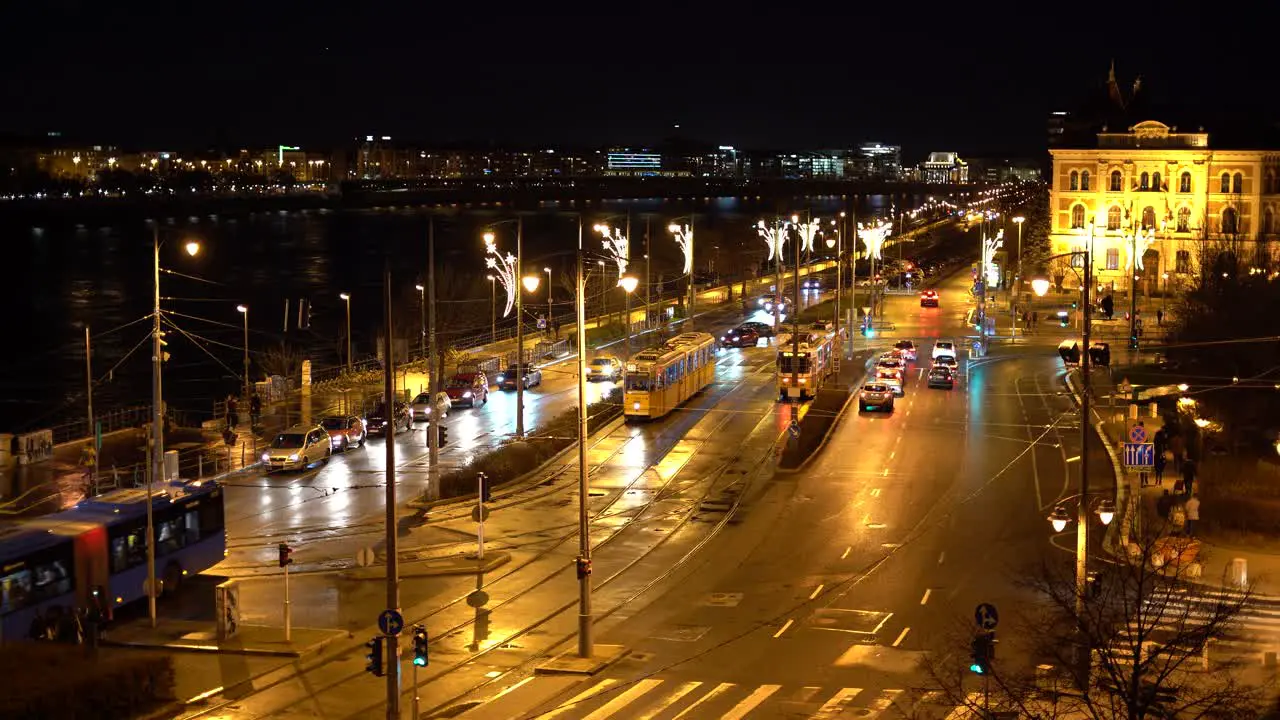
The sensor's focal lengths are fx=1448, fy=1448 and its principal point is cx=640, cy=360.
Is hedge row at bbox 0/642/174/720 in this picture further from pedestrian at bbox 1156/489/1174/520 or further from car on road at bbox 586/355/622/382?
car on road at bbox 586/355/622/382

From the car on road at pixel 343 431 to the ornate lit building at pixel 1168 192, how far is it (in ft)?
198

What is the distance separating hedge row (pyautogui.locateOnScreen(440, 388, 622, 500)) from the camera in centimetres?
3338

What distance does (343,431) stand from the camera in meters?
39.1

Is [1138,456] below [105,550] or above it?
below

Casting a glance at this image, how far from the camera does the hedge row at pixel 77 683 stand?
17062 mm

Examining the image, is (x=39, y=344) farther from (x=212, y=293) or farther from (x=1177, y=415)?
(x=1177, y=415)

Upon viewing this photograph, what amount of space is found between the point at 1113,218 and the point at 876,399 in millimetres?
55172

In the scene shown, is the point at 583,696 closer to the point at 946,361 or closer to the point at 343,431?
the point at 343,431

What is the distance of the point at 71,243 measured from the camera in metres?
163

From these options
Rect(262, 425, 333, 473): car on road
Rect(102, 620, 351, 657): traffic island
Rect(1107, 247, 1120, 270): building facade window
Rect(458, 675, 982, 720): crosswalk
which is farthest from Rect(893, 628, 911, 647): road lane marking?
Rect(1107, 247, 1120, 270): building facade window

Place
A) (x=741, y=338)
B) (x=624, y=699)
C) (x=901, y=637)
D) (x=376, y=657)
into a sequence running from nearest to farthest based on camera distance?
(x=376, y=657) < (x=624, y=699) < (x=901, y=637) < (x=741, y=338)

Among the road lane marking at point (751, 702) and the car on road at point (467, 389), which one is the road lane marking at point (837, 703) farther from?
the car on road at point (467, 389)

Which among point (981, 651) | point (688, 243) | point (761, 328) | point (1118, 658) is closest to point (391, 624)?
point (981, 651)

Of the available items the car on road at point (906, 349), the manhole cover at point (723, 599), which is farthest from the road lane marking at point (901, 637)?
the car on road at point (906, 349)
